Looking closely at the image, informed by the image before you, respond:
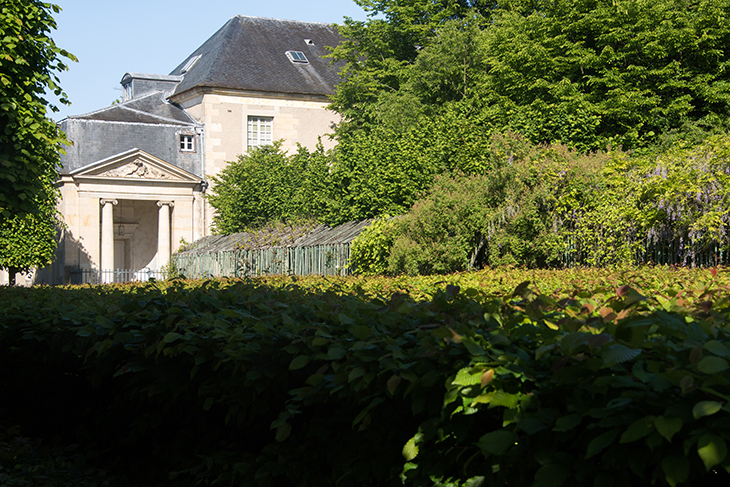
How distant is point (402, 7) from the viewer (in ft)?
109

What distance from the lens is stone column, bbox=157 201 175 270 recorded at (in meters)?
42.5

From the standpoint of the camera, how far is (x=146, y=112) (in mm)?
43250

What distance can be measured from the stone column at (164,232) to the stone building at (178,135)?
6cm

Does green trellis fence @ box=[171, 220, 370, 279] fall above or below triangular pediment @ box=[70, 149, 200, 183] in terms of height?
below

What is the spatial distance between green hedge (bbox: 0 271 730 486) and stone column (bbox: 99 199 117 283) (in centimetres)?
3708

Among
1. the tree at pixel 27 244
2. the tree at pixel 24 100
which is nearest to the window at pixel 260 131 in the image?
the tree at pixel 27 244

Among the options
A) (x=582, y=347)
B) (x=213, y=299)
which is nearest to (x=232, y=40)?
(x=213, y=299)

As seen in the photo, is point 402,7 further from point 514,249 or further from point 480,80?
point 514,249

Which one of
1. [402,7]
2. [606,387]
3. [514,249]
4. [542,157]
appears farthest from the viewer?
[402,7]

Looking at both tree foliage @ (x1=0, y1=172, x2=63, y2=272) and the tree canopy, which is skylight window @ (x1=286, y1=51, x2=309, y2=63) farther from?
tree foliage @ (x1=0, y1=172, x2=63, y2=272)

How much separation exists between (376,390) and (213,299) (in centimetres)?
261

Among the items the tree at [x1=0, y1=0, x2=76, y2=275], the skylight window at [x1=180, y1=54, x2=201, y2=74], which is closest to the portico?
the skylight window at [x1=180, y1=54, x2=201, y2=74]

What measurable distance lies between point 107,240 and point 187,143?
24.8 feet

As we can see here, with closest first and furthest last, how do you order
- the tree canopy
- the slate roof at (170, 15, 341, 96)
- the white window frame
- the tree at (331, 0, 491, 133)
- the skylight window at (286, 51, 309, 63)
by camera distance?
the tree canopy, the tree at (331, 0, 491, 133), the slate roof at (170, 15, 341, 96), the white window frame, the skylight window at (286, 51, 309, 63)
